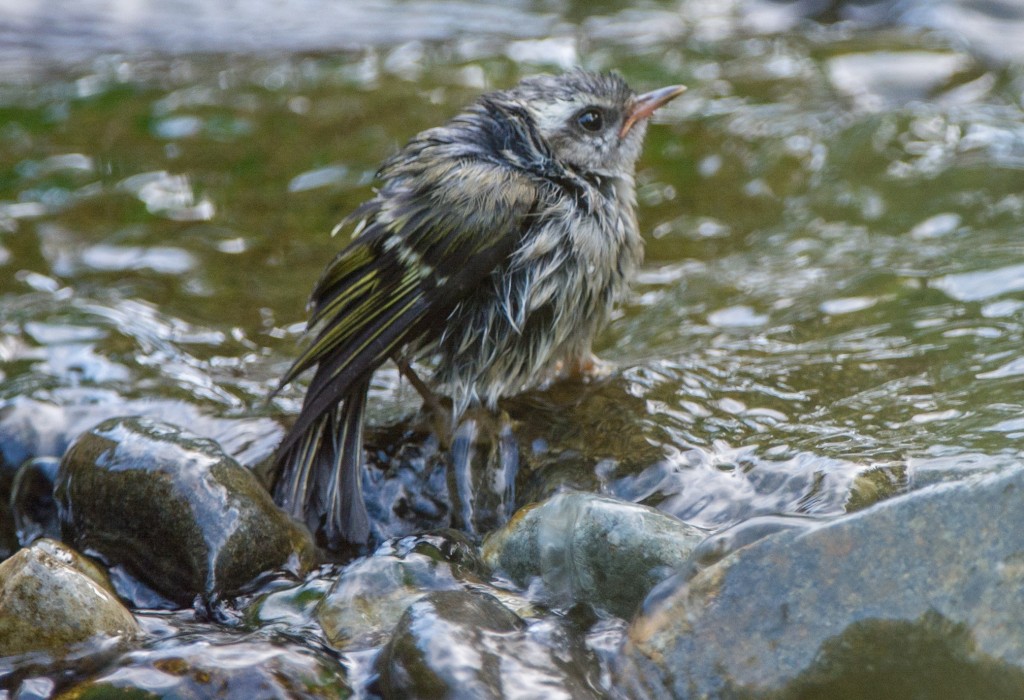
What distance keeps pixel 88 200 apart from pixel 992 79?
6.12 m

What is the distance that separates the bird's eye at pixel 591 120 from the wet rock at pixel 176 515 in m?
2.00

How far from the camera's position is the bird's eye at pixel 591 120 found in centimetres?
491

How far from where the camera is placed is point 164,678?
127 inches

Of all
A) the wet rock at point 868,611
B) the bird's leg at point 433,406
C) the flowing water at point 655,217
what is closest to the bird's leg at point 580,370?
the flowing water at point 655,217

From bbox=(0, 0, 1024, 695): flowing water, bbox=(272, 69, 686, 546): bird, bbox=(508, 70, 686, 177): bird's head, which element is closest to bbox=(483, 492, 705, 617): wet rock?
bbox=(0, 0, 1024, 695): flowing water

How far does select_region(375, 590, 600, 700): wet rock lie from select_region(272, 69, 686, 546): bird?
3.55 ft

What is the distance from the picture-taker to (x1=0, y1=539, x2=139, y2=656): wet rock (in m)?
3.49

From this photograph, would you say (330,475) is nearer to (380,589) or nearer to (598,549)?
(380,589)

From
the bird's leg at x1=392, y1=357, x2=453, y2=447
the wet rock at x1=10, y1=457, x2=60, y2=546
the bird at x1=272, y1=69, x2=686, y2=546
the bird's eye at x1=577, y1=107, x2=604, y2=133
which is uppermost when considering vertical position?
the bird's eye at x1=577, y1=107, x2=604, y2=133

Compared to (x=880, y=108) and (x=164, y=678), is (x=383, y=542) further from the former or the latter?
(x=880, y=108)

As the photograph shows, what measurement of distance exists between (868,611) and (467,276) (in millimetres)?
1958

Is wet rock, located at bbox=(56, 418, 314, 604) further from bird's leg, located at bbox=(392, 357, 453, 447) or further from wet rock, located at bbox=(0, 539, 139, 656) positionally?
bird's leg, located at bbox=(392, 357, 453, 447)

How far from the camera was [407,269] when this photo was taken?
14.3 feet

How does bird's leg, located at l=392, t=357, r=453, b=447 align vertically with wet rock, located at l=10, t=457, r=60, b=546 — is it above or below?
above
